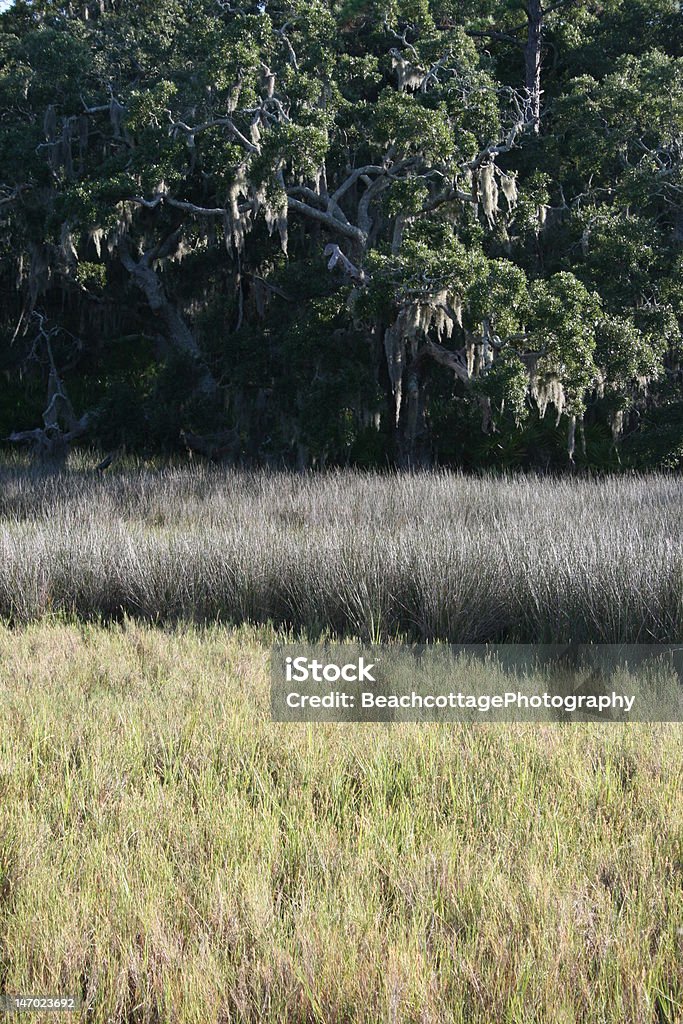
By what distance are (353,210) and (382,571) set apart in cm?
1399

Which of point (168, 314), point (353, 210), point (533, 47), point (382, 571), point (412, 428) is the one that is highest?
point (533, 47)

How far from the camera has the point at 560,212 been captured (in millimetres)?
17719

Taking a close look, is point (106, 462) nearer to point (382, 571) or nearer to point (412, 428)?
point (412, 428)

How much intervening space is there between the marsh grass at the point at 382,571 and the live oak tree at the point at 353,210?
5.38 m

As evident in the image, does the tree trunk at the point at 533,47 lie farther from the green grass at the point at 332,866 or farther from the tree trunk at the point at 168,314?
the green grass at the point at 332,866

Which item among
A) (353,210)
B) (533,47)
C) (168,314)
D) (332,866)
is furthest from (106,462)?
(332,866)

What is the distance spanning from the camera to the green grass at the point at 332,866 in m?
2.48

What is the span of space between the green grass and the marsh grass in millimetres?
1772

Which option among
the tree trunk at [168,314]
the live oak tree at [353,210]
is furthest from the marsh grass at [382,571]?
the tree trunk at [168,314]

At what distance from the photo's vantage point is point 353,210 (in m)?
19.1

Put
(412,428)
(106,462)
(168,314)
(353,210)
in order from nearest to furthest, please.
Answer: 1. (412,428)
2. (106,462)
3. (353,210)
4. (168,314)

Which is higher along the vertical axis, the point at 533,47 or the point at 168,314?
the point at 533,47

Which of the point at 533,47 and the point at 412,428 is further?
the point at 533,47

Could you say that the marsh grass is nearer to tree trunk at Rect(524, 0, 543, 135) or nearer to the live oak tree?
the live oak tree
